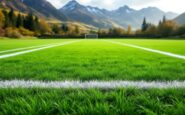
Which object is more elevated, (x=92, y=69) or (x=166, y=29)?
(x=92, y=69)

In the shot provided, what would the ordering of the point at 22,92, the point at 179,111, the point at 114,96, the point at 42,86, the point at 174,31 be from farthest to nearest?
the point at 174,31
the point at 42,86
the point at 22,92
the point at 114,96
the point at 179,111

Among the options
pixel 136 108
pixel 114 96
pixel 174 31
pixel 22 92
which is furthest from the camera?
pixel 174 31

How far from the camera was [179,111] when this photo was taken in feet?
6.16

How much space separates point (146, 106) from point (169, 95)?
1.45 feet

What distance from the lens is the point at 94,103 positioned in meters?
2.14

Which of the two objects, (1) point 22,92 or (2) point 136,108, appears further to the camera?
(1) point 22,92

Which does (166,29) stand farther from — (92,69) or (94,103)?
→ (94,103)

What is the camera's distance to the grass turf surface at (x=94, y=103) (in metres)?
1.91

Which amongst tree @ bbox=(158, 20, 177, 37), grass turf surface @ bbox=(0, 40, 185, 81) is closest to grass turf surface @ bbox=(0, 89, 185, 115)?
grass turf surface @ bbox=(0, 40, 185, 81)

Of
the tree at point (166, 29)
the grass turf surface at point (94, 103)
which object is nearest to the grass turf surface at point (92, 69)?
the grass turf surface at point (94, 103)

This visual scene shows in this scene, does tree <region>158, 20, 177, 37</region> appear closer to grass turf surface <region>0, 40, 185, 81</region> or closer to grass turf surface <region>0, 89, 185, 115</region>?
grass turf surface <region>0, 40, 185, 81</region>

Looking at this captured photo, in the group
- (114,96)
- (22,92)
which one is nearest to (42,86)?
(22,92)

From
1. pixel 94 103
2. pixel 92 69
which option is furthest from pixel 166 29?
pixel 94 103

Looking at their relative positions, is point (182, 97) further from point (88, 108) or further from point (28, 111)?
point (28, 111)
